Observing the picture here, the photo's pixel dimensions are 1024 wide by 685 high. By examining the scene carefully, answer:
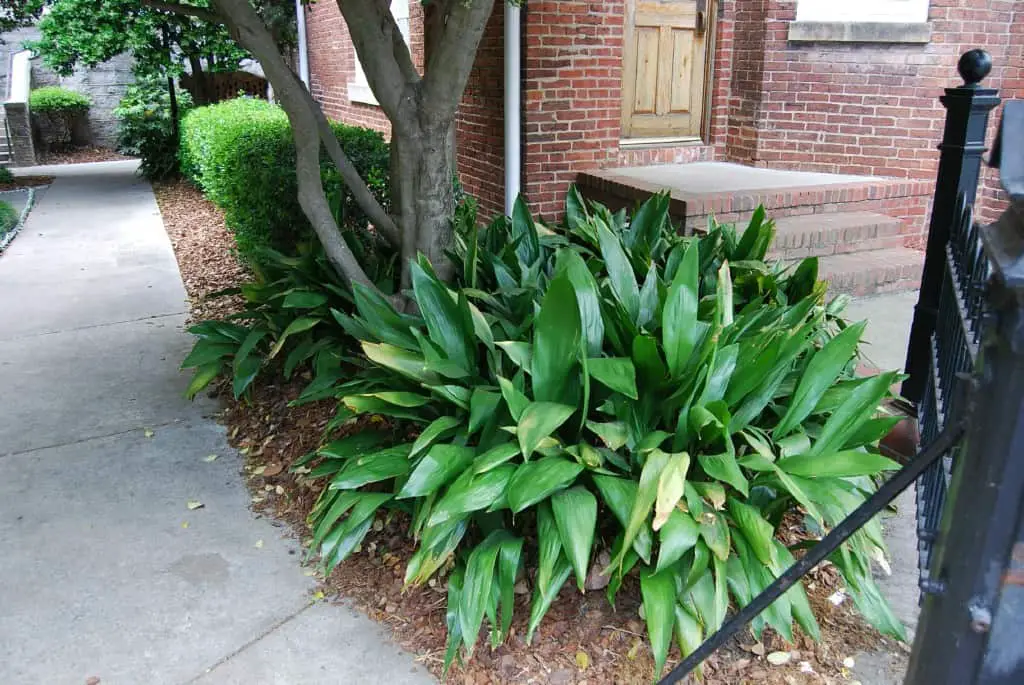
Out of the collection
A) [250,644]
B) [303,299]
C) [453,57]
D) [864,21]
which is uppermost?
[864,21]

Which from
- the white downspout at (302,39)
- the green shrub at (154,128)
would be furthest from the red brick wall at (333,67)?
the green shrub at (154,128)

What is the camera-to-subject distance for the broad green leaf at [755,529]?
93.2 inches

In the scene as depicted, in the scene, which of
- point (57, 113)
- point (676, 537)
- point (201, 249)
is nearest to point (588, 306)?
point (676, 537)

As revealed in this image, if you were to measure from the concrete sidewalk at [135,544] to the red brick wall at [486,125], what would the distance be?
2.79m

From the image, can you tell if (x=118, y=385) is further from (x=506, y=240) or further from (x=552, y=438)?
(x=552, y=438)

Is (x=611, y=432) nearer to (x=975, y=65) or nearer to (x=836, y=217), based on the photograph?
(x=975, y=65)

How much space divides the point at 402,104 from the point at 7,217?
7664mm

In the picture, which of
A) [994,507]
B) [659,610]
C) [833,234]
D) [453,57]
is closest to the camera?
[994,507]

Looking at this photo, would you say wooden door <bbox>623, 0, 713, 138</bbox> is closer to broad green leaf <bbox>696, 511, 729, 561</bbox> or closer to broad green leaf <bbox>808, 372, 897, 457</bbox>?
broad green leaf <bbox>808, 372, 897, 457</bbox>

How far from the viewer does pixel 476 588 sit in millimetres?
2510

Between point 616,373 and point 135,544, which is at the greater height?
point 616,373

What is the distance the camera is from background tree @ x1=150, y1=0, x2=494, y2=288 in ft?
12.1

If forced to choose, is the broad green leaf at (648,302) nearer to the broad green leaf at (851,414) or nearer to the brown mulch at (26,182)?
the broad green leaf at (851,414)

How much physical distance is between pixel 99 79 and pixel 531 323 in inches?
753
